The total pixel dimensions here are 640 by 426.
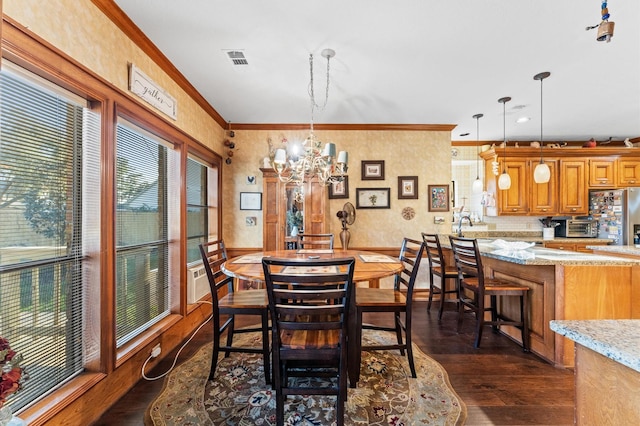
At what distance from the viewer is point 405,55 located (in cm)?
239

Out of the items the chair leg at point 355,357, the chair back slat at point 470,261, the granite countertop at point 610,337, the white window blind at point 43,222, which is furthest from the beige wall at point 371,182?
the granite countertop at point 610,337

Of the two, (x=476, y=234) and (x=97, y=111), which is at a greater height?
(x=97, y=111)

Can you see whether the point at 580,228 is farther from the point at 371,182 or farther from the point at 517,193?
the point at 371,182

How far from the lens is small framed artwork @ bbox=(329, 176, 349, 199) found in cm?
412

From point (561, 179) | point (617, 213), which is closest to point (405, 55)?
point (561, 179)

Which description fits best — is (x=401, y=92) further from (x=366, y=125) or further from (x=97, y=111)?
(x=97, y=111)

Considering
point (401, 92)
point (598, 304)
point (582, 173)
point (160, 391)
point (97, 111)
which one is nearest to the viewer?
point (97, 111)

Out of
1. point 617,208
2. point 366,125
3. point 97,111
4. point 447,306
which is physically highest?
point 366,125

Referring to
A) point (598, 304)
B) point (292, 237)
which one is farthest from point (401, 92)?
point (598, 304)

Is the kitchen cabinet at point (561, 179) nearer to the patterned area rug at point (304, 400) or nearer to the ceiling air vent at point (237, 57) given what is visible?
the patterned area rug at point (304, 400)

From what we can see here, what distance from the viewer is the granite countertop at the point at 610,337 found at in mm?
645

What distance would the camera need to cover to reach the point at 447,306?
3746mm

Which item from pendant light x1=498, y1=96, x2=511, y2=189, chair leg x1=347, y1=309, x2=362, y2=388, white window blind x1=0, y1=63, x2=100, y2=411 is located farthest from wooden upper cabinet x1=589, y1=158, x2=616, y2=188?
white window blind x1=0, y1=63, x2=100, y2=411

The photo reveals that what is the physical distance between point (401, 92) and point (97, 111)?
2.71m
